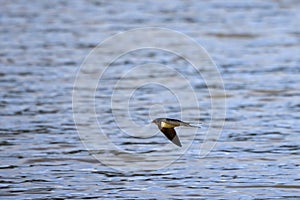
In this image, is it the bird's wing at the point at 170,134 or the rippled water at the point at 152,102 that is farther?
the rippled water at the point at 152,102

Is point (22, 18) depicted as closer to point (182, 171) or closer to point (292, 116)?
point (292, 116)

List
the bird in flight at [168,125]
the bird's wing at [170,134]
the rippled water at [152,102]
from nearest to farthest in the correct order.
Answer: the bird in flight at [168,125], the bird's wing at [170,134], the rippled water at [152,102]

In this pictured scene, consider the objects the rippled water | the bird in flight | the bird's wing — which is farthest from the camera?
the rippled water

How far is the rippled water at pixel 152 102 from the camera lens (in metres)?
8.78

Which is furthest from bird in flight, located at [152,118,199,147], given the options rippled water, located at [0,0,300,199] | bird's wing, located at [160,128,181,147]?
rippled water, located at [0,0,300,199]

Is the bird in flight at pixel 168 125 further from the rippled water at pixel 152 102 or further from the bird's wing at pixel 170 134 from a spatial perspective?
the rippled water at pixel 152 102

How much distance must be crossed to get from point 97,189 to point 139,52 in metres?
6.66

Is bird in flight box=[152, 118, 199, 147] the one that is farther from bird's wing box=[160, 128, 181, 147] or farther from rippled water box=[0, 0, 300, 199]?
rippled water box=[0, 0, 300, 199]

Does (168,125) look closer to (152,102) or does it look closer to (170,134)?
(170,134)

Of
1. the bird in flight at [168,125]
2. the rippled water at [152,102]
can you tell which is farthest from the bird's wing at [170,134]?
the rippled water at [152,102]

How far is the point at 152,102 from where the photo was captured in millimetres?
12133

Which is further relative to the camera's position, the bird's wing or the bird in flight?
the bird's wing

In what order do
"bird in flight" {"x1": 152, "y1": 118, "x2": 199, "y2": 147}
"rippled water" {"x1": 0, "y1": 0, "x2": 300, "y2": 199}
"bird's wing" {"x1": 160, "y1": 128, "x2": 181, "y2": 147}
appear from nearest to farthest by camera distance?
"bird in flight" {"x1": 152, "y1": 118, "x2": 199, "y2": 147} < "bird's wing" {"x1": 160, "y1": 128, "x2": 181, "y2": 147} < "rippled water" {"x1": 0, "y1": 0, "x2": 300, "y2": 199}

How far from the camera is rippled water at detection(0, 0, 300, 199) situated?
878 cm
